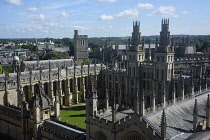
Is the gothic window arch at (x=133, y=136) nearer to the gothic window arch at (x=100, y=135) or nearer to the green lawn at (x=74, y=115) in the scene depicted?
the gothic window arch at (x=100, y=135)

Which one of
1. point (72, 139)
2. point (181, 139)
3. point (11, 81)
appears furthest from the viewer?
point (11, 81)

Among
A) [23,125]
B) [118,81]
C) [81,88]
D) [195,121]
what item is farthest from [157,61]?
[23,125]

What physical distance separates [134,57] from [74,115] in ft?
52.7

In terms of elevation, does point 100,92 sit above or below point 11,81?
below

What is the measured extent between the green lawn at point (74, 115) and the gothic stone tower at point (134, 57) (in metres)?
10.4

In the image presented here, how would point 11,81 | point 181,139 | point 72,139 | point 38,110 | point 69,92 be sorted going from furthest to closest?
point 69,92
point 11,81
point 38,110
point 72,139
point 181,139

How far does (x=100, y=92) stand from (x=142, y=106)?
121 feet

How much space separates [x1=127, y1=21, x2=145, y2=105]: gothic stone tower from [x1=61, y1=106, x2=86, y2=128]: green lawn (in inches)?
411

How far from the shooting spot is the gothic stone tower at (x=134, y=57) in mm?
45875

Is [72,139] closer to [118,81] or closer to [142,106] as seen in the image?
[142,106]

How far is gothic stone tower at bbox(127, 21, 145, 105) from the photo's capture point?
45875 mm

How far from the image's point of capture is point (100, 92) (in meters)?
56.2

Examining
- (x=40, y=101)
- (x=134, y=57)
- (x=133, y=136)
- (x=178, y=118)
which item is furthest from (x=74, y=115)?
(x=133, y=136)

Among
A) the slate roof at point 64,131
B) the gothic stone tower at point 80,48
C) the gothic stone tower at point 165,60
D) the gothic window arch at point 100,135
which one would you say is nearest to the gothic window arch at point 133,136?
the gothic window arch at point 100,135
